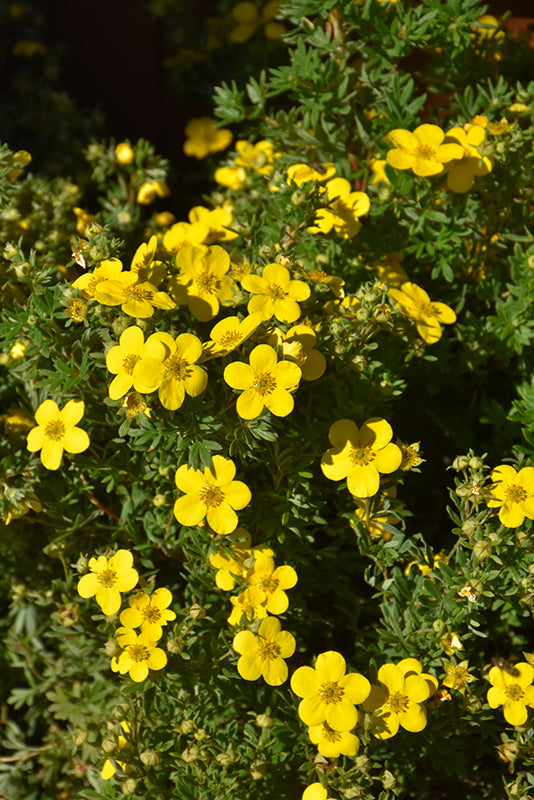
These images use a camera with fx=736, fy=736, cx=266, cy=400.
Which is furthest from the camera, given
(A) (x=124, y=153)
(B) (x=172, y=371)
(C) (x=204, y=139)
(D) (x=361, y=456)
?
(C) (x=204, y=139)

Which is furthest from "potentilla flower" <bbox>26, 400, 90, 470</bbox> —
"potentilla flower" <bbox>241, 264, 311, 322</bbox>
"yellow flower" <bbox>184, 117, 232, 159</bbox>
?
"yellow flower" <bbox>184, 117, 232, 159</bbox>

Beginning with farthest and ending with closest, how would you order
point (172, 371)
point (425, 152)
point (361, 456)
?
point (425, 152)
point (361, 456)
point (172, 371)

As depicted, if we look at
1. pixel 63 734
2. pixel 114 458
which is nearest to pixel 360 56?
pixel 114 458

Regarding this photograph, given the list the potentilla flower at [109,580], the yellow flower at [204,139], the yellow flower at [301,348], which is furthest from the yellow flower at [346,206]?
the yellow flower at [204,139]

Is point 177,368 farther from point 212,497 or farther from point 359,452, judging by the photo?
point 359,452

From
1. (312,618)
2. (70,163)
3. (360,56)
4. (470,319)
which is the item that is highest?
(360,56)

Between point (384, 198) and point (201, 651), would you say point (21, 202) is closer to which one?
point (384, 198)

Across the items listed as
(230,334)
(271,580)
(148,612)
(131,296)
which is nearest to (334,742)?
(271,580)
